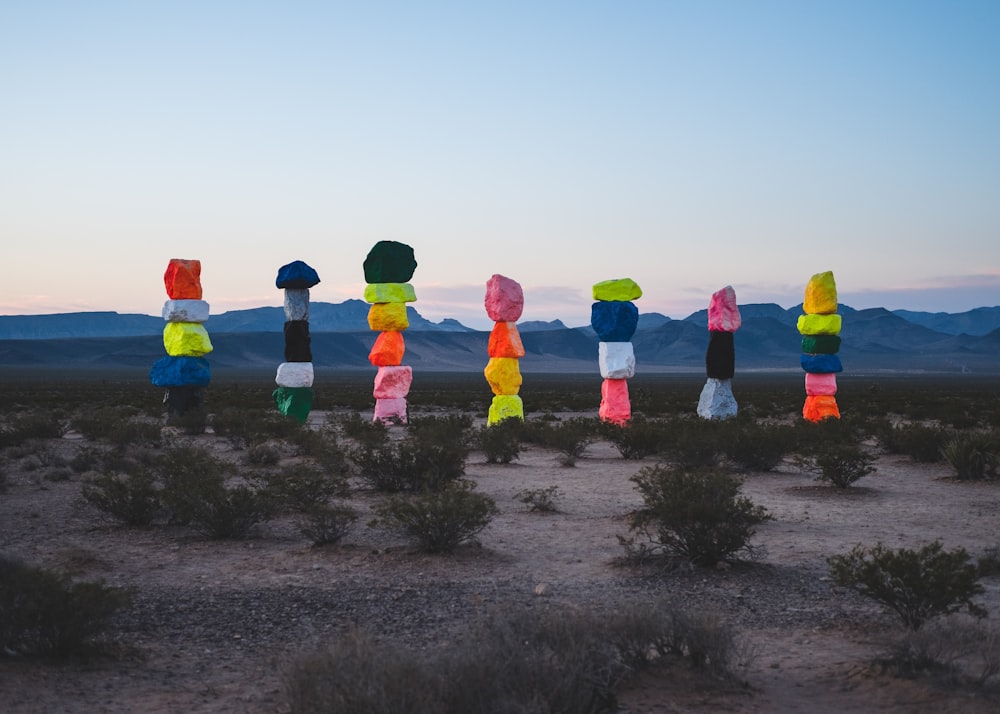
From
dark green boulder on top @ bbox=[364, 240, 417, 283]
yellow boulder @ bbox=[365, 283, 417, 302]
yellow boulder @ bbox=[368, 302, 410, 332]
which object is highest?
dark green boulder on top @ bbox=[364, 240, 417, 283]

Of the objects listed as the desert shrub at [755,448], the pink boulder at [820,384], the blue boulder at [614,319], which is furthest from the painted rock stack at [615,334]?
the desert shrub at [755,448]

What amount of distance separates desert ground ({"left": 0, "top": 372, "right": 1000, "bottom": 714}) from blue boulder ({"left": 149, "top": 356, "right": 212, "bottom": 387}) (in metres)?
10.5

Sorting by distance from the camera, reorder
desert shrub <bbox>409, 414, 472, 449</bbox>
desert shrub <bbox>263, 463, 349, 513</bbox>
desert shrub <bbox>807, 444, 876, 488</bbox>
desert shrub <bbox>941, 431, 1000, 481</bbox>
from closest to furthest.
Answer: desert shrub <bbox>263, 463, 349, 513</bbox> → desert shrub <bbox>807, 444, 876, 488</bbox> → desert shrub <bbox>941, 431, 1000, 481</bbox> → desert shrub <bbox>409, 414, 472, 449</bbox>

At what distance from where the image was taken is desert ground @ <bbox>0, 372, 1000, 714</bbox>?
509cm

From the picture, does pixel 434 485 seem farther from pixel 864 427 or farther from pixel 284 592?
pixel 864 427

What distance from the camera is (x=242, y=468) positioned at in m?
15.8

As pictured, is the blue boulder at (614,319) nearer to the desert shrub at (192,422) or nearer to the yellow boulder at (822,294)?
the yellow boulder at (822,294)

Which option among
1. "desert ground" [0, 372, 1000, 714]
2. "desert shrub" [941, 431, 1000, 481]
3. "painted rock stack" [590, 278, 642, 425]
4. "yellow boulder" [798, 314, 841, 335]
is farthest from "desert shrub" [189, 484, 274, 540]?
"yellow boulder" [798, 314, 841, 335]

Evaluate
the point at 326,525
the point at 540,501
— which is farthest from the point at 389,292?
the point at 326,525

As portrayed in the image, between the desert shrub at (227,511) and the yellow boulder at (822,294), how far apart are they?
19.1 m

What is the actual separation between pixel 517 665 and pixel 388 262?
68.5ft

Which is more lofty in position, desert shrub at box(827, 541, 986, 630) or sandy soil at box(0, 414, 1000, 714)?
desert shrub at box(827, 541, 986, 630)

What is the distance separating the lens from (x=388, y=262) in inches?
967

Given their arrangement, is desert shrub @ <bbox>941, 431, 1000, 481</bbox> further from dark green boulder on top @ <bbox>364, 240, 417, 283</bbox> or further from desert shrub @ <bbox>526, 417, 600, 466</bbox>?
dark green boulder on top @ <bbox>364, 240, 417, 283</bbox>
